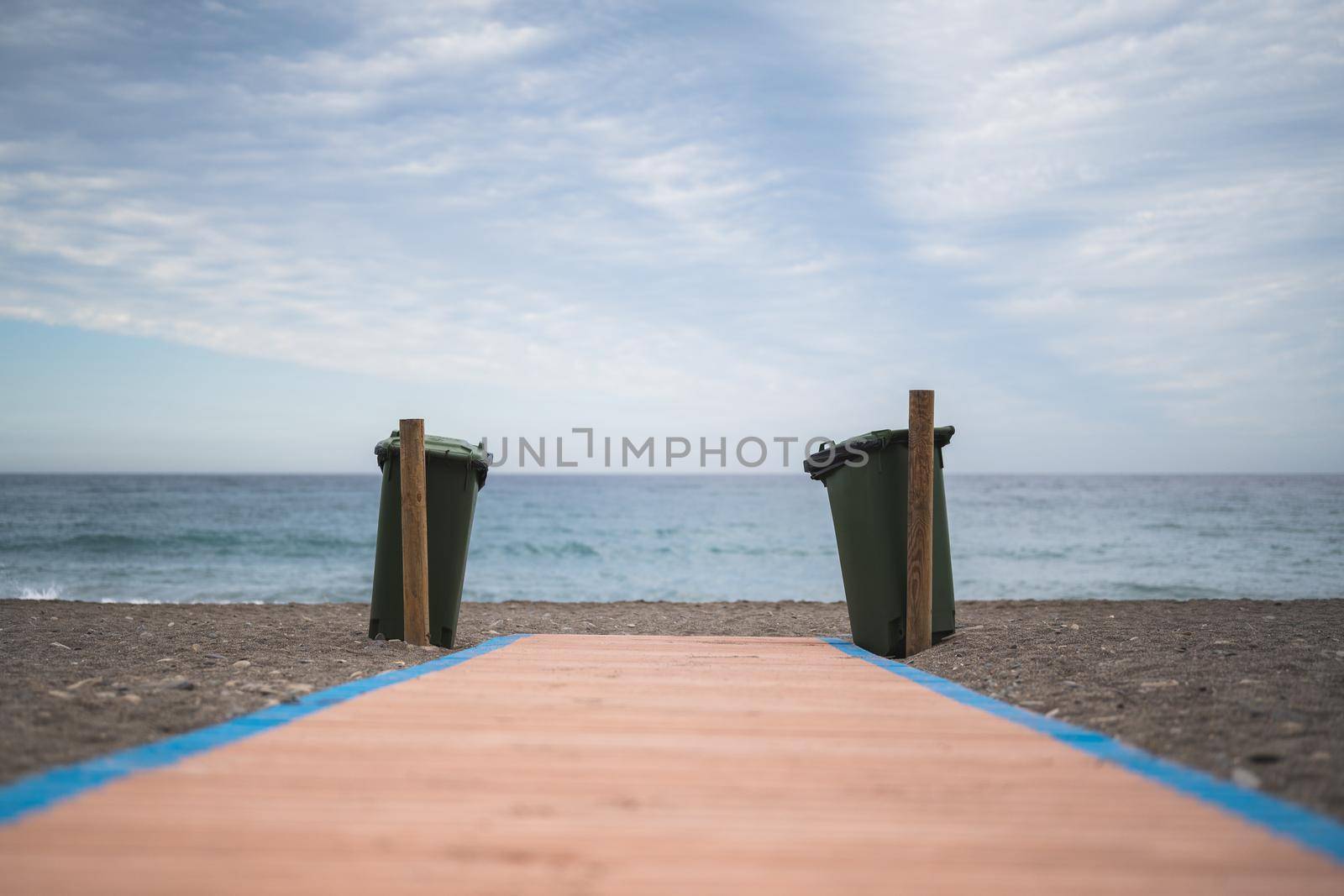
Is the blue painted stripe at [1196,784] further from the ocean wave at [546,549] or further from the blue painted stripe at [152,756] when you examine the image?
the ocean wave at [546,549]

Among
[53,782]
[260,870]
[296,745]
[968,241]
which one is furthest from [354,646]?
[968,241]

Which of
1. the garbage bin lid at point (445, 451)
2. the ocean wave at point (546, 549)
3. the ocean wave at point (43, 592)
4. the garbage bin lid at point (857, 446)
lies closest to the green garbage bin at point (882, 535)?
the garbage bin lid at point (857, 446)

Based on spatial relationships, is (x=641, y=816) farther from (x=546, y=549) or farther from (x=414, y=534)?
(x=546, y=549)

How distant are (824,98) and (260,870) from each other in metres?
14.7

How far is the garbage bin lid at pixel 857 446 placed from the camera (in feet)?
16.8

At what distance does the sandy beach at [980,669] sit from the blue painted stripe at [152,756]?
5.2 inches

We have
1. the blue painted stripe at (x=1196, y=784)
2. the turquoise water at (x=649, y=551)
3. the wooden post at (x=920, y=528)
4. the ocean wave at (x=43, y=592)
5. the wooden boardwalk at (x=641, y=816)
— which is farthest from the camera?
the turquoise water at (x=649, y=551)

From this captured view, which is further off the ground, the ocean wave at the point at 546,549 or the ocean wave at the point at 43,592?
the ocean wave at the point at 43,592

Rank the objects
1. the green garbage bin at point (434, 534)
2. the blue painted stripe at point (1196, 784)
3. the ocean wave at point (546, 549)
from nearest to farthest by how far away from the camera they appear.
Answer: the blue painted stripe at point (1196, 784), the green garbage bin at point (434, 534), the ocean wave at point (546, 549)

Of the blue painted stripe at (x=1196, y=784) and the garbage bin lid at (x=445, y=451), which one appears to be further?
the garbage bin lid at (x=445, y=451)

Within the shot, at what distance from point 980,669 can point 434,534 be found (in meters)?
3.47

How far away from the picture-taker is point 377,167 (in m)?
14.4

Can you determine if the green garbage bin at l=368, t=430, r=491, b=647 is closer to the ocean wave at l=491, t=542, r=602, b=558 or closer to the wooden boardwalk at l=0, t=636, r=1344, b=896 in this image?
the wooden boardwalk at l=0, t=636, r=1344, b=896

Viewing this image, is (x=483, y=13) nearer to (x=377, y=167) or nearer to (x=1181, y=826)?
(x=377, y=167)
